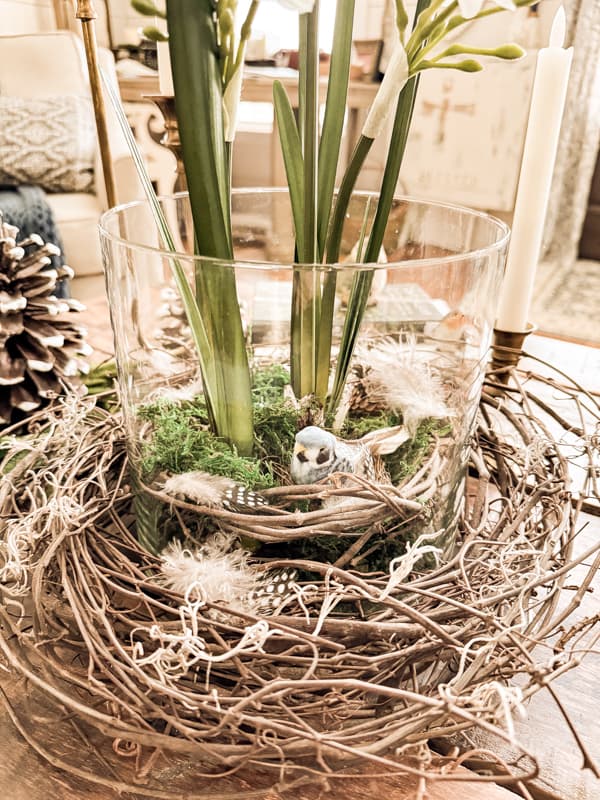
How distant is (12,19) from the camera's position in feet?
8.97

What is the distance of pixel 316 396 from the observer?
409 millimetres

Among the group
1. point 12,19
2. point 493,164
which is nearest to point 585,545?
point 493,164

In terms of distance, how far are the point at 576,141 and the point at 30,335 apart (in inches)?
113

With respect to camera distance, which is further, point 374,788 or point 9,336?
point 9,336

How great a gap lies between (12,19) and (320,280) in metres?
3.13

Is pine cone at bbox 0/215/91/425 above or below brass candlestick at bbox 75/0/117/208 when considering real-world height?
below

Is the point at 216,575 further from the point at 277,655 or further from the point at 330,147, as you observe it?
the point at 330,147

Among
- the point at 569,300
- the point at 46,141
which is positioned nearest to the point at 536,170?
the point at 46,141

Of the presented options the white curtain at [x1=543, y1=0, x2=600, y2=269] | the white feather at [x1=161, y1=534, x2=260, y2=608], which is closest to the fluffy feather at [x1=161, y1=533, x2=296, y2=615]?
the white feather at [x1=161, y1=534, x2=260, y2=608]

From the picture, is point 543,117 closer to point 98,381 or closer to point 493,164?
point 98,381

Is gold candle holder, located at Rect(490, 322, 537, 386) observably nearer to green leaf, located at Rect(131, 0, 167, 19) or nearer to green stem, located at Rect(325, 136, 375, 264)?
green stem, located at Rect(325, 136, 375, 264)

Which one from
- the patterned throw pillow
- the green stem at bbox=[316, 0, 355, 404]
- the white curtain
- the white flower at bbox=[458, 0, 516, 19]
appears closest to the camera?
the white flower at bbox=[458, 0, 516, 19]

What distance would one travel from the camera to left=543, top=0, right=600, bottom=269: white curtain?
2447 millimetres

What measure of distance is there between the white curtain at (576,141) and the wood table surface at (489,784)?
2679 mm
